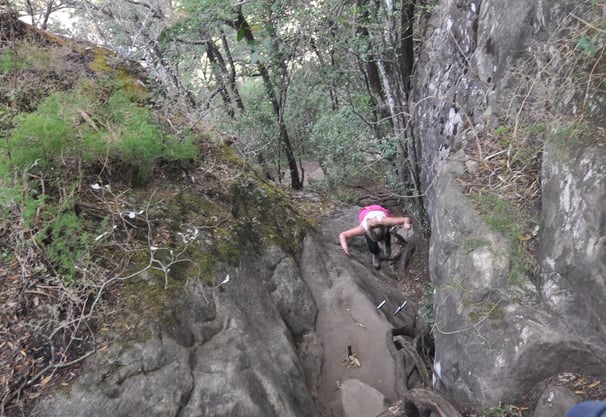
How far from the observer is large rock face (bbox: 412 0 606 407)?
11.3ft

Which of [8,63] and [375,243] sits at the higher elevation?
[8,63]

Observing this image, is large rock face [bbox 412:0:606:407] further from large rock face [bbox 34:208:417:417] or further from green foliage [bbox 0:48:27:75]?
green foliage [bbox 0:48:27:75]

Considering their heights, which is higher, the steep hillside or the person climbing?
the steep hillside

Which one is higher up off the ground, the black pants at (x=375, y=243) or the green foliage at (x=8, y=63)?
the green foliage at (x=8, y=63)

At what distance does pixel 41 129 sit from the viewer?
4477 millimetres

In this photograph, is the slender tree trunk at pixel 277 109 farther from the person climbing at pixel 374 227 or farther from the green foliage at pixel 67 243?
the green foliage at pixel 67 243

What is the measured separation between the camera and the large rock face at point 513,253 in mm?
3443

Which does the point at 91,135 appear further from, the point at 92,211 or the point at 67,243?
the point at 67,243

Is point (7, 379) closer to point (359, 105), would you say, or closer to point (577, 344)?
point (577, 344)

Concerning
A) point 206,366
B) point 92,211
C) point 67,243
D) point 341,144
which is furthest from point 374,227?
point 67,243

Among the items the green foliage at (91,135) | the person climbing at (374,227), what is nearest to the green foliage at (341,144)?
the person climbing at (374,227)

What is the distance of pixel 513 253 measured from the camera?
4.19m

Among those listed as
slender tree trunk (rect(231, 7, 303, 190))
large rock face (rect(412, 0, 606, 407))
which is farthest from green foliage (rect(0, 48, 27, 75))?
large rock face (rect(412, 0, 606, 407))

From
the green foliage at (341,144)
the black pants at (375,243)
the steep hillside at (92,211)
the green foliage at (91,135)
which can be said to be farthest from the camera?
the green foliage at (341,144)
